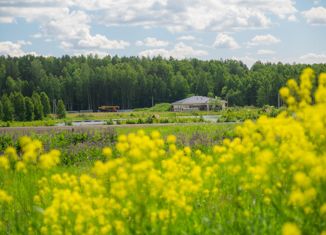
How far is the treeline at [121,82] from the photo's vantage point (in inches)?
4018

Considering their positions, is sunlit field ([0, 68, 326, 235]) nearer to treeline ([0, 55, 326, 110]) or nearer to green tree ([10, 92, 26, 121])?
green tree ([10, 92, 26, 121])

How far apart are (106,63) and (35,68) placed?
66.7 ft

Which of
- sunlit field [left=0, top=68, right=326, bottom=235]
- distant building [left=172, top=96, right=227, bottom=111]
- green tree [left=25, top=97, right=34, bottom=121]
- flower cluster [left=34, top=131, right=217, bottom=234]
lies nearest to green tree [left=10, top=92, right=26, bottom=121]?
green tree [left=25, top=97, right=34, bottom=121]

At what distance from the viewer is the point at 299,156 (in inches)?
155

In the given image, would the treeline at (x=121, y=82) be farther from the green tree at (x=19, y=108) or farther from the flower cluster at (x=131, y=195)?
the flower cluster at (x=131, y=195)

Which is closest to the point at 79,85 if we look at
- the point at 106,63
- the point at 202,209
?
the point at 106,63

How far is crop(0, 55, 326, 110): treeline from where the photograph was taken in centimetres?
10206

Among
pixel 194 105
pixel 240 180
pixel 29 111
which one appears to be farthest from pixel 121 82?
pixel 240 180

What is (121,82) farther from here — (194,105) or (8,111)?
(8,111)

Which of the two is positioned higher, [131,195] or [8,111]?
[8,111]

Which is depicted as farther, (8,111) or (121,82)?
(121,82)

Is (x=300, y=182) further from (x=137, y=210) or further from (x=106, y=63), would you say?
(x=106, y=63)

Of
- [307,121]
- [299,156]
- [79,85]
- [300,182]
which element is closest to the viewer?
[300,182]

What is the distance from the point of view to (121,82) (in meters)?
106
